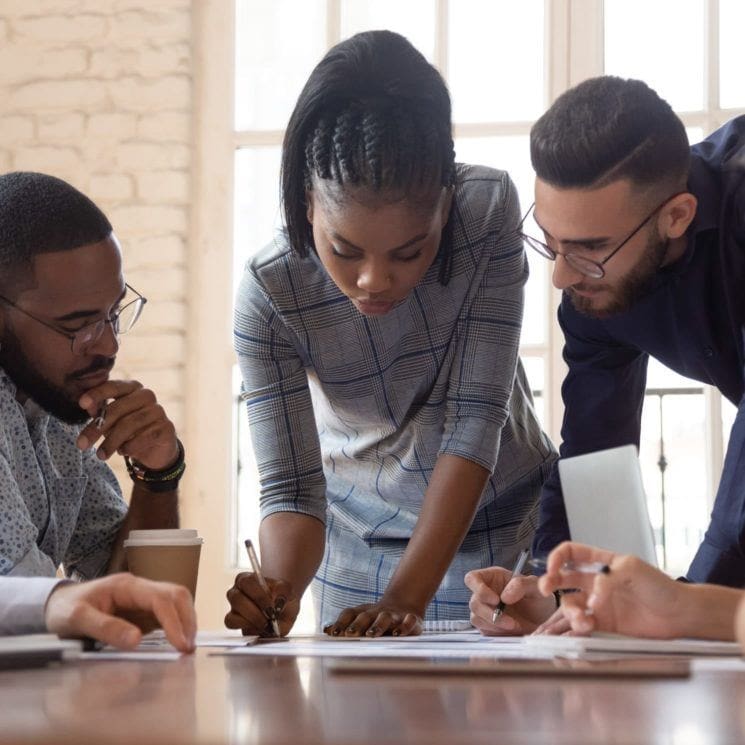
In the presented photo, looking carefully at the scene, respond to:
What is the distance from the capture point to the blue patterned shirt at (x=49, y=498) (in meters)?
1.42

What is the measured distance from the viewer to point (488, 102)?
339 cm

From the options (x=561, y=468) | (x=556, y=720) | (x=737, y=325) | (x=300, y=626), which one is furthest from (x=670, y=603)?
(x=300, y=626)

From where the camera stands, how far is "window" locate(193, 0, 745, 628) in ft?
10.6

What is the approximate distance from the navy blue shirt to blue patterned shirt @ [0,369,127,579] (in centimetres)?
66

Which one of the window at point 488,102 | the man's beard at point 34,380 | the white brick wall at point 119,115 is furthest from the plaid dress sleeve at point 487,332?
the white brick wall at point 119,115

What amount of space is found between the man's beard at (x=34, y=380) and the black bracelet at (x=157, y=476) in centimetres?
15

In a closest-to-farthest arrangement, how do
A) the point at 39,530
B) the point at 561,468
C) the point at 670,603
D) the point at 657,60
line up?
1. the point at 670,603
2. the point at 561,468
3. the point at 39,530
4. the point at 657,60

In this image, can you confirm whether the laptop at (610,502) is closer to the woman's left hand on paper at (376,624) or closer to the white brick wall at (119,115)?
the woman's left hand on paper at (376,624)

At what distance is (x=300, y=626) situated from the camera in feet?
10.9

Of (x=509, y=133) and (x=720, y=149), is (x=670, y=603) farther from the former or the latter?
(x=509, y=133)

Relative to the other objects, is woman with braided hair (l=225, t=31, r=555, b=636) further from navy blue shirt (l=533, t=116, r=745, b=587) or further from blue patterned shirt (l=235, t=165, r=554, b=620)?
navy blue shirt (l=533, t=116, r=745, b=587)

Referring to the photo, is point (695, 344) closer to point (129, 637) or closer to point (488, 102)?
point (129, 637)

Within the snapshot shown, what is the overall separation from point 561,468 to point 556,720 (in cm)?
77

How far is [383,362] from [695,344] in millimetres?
459
